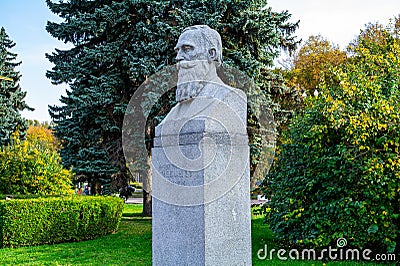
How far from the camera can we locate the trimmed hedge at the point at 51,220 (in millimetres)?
10664

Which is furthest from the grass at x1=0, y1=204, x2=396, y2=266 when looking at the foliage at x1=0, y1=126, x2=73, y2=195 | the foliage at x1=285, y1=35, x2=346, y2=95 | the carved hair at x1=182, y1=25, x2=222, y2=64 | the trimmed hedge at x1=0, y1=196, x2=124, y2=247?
the foliage at x1=285, y1=35, x2=346, y2=95

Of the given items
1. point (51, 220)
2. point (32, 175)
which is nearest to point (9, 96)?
point (32, 175)

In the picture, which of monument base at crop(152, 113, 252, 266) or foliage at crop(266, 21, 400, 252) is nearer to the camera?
monument base at crop(152, 113, 252, 266)

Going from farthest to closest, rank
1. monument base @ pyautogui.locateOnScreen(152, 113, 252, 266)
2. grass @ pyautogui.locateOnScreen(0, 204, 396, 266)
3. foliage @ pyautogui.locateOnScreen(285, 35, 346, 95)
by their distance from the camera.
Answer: foliage @ pyautogui.locateOnScreen(285, 35, 346, 95) → grass @ pyautogui.locateOnScreen(0, 204, 396, 266) → monument base @ pyautogui.locateOnScreen(152, 113, 252, 266)

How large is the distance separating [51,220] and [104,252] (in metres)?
2.17

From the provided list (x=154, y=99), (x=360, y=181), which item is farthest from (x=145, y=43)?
(x=360, y=181)

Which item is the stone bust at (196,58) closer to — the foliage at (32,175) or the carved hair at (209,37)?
the carved hair at (209,37)

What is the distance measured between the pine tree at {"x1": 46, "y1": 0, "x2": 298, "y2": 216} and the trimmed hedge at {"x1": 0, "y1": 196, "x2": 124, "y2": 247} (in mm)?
2905

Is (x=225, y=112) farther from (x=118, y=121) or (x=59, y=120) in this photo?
(x=59, y=120)

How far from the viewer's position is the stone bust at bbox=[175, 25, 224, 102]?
520cm

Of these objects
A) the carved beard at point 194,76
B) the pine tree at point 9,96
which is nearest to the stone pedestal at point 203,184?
the carved beard at point 194,76

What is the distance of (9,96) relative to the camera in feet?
82.0

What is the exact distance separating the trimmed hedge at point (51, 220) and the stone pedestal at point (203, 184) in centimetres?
667

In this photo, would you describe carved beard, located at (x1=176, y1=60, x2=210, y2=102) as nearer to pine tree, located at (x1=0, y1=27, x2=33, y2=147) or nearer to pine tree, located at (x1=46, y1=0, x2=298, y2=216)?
pine tree, located at (x1=46, y1=0, x2=298, y2=216)
